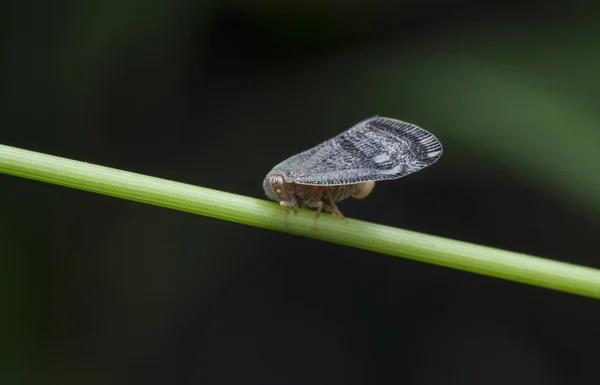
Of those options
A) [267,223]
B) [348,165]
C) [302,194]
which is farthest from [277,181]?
[267,223]

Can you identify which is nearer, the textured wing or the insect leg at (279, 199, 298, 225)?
the insect leg at (279, 199, 298, 225)

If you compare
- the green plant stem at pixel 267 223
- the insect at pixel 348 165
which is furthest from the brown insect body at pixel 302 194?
the green plant stem at pixel 267 223

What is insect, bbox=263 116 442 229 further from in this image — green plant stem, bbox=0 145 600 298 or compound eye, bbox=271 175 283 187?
green plant stem, bbox=0 145 600 298

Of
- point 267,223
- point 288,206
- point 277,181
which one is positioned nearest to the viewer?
point 267,223

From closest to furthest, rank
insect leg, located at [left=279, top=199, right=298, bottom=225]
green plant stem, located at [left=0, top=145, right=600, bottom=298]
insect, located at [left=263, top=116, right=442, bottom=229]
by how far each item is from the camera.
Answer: green plant stem, located at [left=0, top=145, right=600, bottom=298] < insect leg, located at [left=279, top=199, right=298, bottom=225] < insect, located at [left=263, top=116, right=442, bottom=229]

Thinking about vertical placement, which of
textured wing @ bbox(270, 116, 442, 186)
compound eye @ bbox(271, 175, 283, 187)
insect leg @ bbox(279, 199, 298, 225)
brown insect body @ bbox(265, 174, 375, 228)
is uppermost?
textured wing @ bbox(270, 116, 442, 186)

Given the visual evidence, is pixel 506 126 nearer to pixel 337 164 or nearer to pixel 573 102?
pixel 573 102

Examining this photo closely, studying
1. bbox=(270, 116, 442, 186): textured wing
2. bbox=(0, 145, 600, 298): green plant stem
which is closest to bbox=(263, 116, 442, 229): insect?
bbox=(270, 116, 442, 186): textured wing

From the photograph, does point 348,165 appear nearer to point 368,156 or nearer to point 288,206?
point 368,156

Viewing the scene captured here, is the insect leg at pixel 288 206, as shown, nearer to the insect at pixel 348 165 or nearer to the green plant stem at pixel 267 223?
the insect at pixel 348 165
